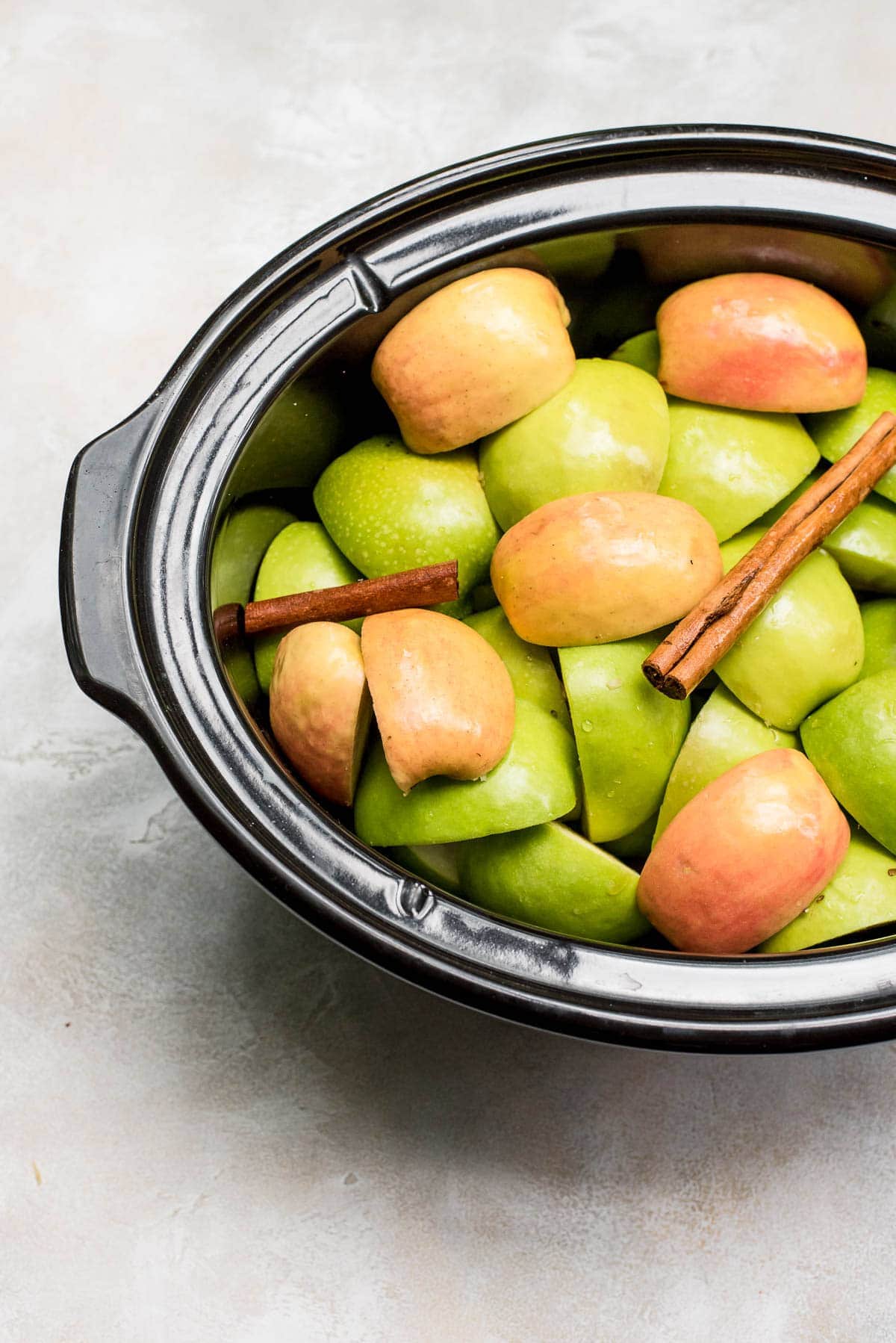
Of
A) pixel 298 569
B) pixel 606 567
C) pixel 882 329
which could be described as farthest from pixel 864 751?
pixel 298 569

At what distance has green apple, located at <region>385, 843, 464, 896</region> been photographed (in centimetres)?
83

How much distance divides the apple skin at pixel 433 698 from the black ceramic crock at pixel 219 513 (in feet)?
0.24

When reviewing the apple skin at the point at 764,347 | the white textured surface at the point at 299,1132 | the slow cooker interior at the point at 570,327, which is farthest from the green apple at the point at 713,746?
the white textured surface at the point at 299,1132

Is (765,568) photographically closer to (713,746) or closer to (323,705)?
(713,746)

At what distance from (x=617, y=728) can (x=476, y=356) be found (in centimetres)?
29

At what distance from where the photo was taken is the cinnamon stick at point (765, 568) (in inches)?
30.1

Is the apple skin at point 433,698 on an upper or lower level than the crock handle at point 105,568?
lower

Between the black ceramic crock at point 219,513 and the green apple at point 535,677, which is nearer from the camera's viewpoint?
the black ceramic crock at point 219,513

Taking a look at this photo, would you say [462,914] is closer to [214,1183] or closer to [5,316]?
[214,1183]

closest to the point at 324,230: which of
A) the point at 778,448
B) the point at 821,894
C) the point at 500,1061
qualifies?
the point at 778,448

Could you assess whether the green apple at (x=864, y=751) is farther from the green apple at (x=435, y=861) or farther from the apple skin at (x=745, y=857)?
the green apple at (x=435, y=861)

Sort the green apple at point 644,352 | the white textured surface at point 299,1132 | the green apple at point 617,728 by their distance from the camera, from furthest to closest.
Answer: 1. the white textured surface at point 299,1132
2. the green apple at point 644,352
3. the green apple at point 617,728

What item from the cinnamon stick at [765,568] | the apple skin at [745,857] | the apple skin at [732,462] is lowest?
the apple skin at [745,857]

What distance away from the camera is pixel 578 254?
84cm
